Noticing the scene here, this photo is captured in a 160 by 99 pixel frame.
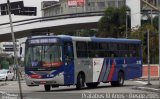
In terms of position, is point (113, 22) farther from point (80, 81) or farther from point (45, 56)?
point (45, 56)

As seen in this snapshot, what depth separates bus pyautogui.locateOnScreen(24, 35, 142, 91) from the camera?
30266mm

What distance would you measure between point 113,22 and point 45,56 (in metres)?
51.4

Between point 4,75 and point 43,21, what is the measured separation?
28736mm

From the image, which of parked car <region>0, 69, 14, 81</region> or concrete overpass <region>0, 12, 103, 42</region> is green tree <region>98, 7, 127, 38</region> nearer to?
concrete overpass <region>0, 12, 103, 42</region>

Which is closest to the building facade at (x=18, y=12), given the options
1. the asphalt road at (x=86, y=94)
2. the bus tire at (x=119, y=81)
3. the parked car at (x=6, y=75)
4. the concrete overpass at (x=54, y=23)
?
the concrete overpass at (x=54, y=23)

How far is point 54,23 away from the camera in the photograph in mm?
86188

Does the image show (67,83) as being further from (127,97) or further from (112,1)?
(112,1)

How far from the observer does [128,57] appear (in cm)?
3716

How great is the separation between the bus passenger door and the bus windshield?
0.50m

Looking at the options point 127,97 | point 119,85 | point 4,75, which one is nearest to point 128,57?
point 119,85

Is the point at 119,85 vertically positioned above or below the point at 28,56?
below

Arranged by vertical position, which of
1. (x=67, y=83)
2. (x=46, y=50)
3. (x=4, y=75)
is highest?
(x=46, y=50)

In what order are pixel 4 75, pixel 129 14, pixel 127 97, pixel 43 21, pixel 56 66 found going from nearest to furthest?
pixel 127 97 < pixel 56 66 < pixel 4 75 < pixel 129 14 < pixel 43 21

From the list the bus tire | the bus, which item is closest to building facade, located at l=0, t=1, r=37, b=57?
the bus tire
